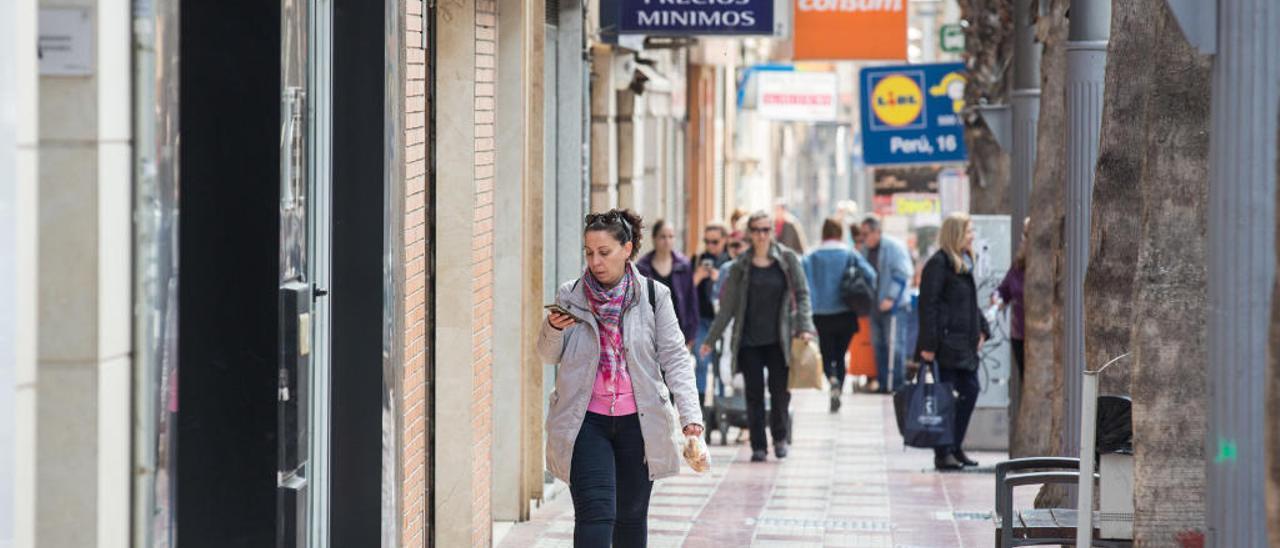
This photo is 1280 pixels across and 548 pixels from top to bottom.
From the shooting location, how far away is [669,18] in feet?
47.4

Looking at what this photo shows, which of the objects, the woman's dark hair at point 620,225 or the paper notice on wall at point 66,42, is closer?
the paper notice on wall at point 66,42

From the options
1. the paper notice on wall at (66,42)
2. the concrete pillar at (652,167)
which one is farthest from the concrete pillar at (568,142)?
the concrete pillar at (652,167)

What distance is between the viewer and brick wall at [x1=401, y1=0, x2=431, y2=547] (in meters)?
8.63

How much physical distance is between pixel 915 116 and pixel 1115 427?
18777 millimetres

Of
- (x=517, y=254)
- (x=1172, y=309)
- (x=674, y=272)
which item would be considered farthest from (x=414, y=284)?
(x=674, y=272)

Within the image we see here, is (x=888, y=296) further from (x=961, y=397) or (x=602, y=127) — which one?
(x=961, y=397)

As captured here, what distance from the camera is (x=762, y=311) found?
1516cm

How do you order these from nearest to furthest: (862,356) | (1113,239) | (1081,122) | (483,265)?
(1113,239) → (1081,122) → (483,265) → (862,356)

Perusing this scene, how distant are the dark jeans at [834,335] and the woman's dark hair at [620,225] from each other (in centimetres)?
1082

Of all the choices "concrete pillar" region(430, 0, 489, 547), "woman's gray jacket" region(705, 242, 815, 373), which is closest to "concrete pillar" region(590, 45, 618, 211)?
"woman's gray jacket" region(705, 242, 815, 373)

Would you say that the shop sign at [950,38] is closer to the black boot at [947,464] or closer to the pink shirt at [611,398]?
the black boot at [947,464]

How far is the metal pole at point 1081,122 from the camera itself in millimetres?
10000

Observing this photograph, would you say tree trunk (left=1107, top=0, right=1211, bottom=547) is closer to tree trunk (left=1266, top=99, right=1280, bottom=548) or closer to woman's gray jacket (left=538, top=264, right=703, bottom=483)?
tree trunk (left=1266, top=99, right=1280, bottom=548)

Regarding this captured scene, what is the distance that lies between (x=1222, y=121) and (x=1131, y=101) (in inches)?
116
